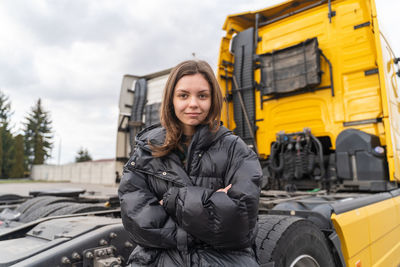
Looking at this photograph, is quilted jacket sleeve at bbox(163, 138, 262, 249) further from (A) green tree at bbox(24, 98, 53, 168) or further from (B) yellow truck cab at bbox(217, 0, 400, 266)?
(A) green tree at bbox(24, 98, 53, 168)

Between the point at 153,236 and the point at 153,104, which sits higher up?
the point at 153,104

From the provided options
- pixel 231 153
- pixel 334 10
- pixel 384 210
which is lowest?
pixel 384 210

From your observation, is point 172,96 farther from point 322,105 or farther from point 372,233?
point 322,105

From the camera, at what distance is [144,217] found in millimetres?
1104

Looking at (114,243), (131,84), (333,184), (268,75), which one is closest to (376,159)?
(333,184)

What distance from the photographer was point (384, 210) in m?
2.91

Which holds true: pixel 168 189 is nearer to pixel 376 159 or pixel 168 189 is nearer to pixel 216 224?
pixel 216 224

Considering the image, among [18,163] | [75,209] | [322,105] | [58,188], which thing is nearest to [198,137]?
[75,209]

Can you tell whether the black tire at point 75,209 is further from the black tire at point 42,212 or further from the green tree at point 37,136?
the green tree at point 37,136

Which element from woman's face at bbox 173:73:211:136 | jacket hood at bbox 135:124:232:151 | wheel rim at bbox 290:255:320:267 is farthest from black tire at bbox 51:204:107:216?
wheel rim at bbox 290:255:320:267

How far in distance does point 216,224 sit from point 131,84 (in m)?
4.29

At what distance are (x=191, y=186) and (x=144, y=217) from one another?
7.9 inches

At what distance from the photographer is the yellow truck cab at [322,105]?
10.6 ft

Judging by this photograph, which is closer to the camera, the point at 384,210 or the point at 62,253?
the point at 62,253
